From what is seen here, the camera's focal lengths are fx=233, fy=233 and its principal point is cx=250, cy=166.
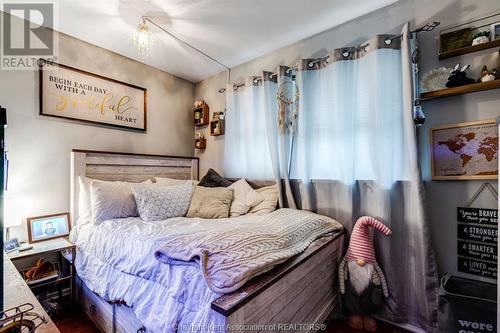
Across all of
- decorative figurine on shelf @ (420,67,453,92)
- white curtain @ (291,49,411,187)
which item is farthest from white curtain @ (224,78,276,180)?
decorative figurine on shelf @ (420,67,453,92)

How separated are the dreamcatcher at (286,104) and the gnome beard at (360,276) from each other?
119 centimetres

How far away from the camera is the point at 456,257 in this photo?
1.53 metres

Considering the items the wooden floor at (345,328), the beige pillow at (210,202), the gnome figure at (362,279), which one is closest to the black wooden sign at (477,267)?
the gnome figure at (362,279)

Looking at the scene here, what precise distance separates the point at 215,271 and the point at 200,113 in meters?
2.44

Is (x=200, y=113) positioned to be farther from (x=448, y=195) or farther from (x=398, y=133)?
(x=448, y=195)

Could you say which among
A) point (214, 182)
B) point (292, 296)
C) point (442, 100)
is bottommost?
point (292, 296)

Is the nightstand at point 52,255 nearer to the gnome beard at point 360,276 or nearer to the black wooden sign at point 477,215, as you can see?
the gnome beard at point 360,276

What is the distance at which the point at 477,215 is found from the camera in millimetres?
1455

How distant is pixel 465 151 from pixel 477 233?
52 centimetres

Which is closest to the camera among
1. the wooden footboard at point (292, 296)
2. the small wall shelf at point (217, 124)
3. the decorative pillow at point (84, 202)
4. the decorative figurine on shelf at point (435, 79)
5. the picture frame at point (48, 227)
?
the wooden footboard at point (292, 296)

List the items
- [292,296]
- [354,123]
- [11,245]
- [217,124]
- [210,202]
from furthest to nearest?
1. [217,124]
2. [210,202]
3. [354,123]
4. [11,245]
5. [292,296]

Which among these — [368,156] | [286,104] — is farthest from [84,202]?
[368,156]

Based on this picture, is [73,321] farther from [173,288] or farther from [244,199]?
[244,199]

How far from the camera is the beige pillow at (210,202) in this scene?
2.01m
